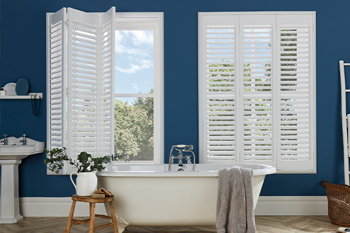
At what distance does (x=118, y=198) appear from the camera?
268 centimetres

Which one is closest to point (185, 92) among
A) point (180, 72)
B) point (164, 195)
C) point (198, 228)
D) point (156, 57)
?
point (180, 72)

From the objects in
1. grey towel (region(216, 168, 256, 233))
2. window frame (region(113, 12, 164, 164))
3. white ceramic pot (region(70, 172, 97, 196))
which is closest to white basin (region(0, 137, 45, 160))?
window frame (region(113, 12, 164, 164))

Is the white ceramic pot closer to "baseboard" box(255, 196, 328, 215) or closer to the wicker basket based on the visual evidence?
"baseboard" box(255, 196, 328, 215)

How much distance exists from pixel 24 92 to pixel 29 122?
356 millimetres

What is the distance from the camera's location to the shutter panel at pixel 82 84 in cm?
329

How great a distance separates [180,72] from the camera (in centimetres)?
363

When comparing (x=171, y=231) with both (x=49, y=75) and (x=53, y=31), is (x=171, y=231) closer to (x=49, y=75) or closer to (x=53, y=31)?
(x=49, y=75)

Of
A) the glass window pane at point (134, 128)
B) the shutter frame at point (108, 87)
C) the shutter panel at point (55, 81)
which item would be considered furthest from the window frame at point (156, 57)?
the shutter panel at point (55, 81)

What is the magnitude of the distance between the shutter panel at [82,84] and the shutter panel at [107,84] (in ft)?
0.24

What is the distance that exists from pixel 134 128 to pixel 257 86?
1.61m

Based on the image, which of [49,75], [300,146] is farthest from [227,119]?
[49,75]

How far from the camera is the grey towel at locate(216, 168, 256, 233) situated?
254 centimetres

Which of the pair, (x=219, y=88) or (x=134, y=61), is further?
(x=134, y=61)

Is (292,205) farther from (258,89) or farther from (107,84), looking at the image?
(107,84)
